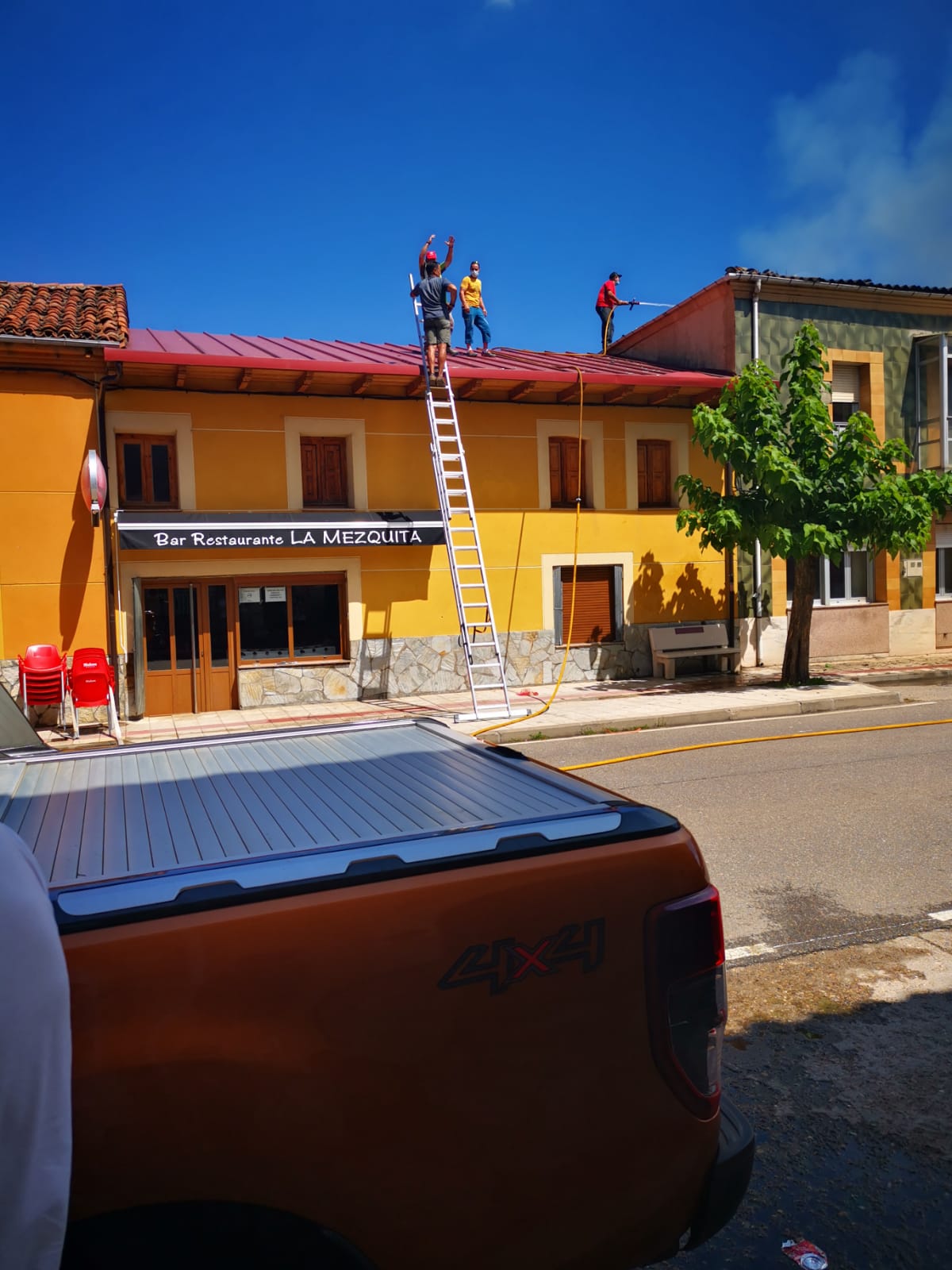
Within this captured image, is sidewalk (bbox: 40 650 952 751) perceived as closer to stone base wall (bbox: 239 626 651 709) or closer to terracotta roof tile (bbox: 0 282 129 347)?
stone base wall (bbox: 239 626 651 709)

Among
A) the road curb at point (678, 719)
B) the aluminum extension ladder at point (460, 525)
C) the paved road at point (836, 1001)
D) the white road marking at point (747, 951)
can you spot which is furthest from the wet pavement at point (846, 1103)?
the aluminum extension ladder at point (460, 525)

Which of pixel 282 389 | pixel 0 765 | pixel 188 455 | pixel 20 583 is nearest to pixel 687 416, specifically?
pixel 282 389

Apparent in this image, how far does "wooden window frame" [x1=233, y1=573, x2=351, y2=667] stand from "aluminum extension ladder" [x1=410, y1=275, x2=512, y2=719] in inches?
75.6

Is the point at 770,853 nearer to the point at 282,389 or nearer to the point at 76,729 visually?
the point at 76,729

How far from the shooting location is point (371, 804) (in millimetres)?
2305

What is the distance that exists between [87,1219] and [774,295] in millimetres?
19537

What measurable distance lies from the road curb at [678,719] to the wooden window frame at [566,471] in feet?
18.7

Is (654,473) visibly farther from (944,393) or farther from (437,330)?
(944,393)

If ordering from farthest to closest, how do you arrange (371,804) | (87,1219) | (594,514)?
(594,514) < (371,804) < (87,1219)

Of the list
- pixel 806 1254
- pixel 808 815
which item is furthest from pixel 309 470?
pixel 806 1254

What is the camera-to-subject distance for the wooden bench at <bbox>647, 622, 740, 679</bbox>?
56.3ft

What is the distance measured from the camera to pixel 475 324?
63.6 ft

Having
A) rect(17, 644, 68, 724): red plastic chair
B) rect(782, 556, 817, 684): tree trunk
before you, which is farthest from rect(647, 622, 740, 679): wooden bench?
rect(17, 644, 68, 724): red plastic chair

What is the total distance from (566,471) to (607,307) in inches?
323
